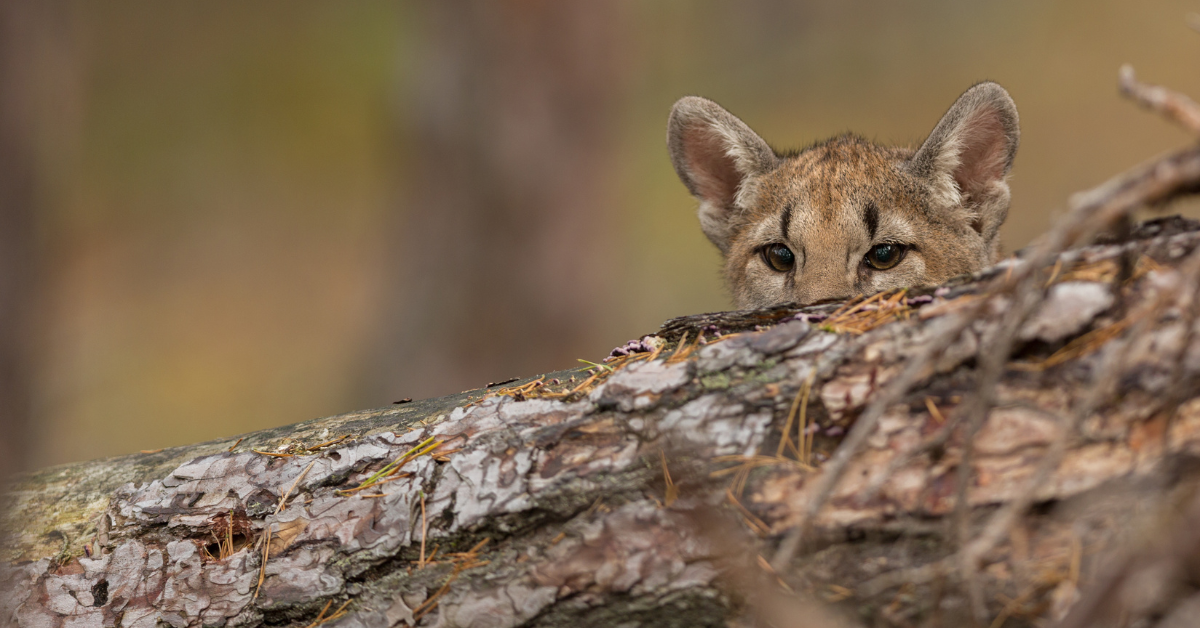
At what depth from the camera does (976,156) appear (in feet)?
18.0

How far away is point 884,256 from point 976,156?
0.99 meters

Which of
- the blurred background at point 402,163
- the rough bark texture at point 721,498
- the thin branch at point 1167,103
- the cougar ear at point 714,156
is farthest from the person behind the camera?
the blurred background at point 402,163

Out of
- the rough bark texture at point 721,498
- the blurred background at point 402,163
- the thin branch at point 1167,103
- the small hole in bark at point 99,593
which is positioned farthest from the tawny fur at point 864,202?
the blurred background at point 402,163

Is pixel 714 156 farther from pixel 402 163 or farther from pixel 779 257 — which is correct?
pixel 402 163

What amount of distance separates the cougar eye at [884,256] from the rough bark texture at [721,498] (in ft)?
7.27

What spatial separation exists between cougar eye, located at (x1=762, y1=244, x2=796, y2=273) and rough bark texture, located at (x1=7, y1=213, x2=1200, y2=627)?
2.33 m

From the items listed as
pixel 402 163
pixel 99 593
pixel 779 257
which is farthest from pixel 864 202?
pixel 402 163

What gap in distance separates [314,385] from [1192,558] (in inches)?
621

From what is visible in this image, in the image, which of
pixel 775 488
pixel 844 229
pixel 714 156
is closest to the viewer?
pixel 775 488

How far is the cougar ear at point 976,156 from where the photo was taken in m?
5.21

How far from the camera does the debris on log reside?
217 centimetres

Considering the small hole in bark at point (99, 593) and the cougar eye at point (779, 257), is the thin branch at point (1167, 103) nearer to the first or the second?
the cougar eye at point (779, 257)

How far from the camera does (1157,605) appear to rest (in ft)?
6.49

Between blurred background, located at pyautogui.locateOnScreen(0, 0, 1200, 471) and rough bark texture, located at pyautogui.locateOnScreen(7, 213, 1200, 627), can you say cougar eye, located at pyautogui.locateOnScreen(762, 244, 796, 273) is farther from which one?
blurred background, located at pyautogui.locateOnScreen(0, 0, 1200, 471)
